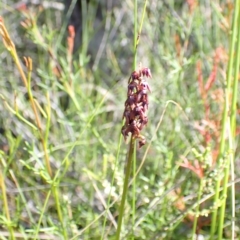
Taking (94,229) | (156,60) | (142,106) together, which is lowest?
(94,229)

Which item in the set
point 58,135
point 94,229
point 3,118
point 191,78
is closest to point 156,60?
point 191,78

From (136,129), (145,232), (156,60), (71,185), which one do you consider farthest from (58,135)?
(136,129)

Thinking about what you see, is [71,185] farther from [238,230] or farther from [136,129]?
[136,129]

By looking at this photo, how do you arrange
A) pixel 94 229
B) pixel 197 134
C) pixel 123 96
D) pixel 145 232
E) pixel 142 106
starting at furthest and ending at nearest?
pixel 123 96, pixel 197 134, pixel 94 229, pixel 145 232, pixel 142 106

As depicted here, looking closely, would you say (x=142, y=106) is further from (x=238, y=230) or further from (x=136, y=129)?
(x=238, y=230)

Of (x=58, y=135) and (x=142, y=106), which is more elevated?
(x=142, y=106)

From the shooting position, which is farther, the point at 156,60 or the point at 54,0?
the point at 54,0

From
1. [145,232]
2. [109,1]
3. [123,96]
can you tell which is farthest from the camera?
[109,1]
